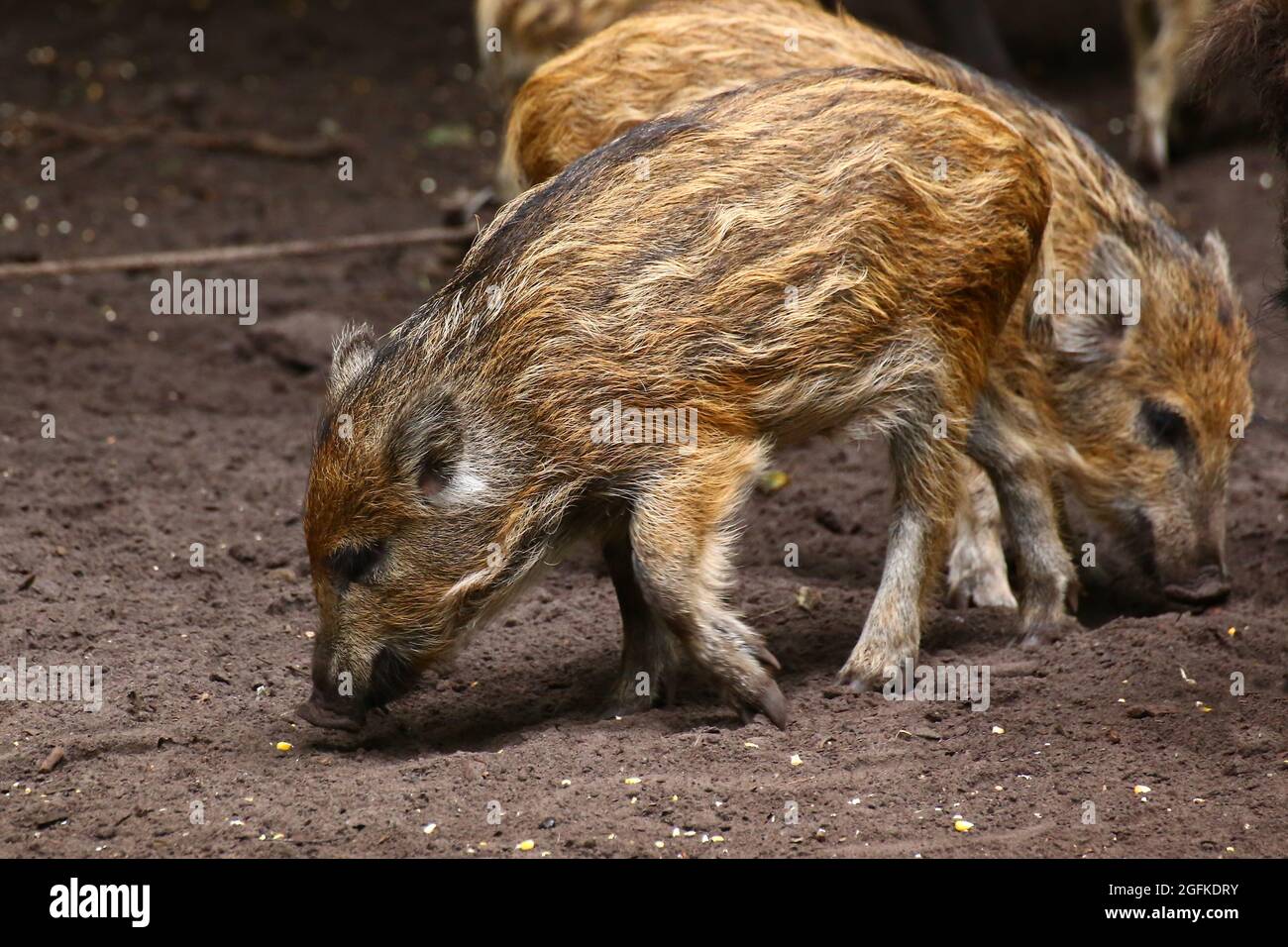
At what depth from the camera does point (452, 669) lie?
5910 mm

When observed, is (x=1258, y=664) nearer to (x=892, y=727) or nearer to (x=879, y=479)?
(x=892, y=727)

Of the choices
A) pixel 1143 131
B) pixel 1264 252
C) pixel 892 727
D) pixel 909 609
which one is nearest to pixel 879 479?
pixel 909 609

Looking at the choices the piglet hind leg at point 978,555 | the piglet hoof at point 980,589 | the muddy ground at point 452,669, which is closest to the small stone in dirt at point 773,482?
the muddy ground at point 452,669

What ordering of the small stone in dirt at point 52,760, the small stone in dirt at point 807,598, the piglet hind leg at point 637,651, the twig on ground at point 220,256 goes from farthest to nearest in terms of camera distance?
the twig on ground at point 220,256, the small stone in dirt at point 807,598, the piglet hind leg at point 637,651, the small stone in dirt at point 52,760

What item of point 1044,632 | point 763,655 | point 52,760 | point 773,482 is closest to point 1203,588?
point 1044,632

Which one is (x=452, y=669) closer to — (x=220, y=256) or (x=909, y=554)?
(x=909, y=554)

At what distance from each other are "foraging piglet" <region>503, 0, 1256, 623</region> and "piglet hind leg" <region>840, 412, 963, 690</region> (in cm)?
75

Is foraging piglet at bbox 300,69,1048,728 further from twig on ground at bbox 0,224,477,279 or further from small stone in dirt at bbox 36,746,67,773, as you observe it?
twig on ground at bbox 0,224,477,279

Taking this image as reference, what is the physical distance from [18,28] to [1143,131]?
8.70m

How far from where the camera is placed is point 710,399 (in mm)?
5148

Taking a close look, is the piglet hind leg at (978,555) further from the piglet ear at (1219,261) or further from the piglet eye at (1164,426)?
the piglet ear at (1219,261)

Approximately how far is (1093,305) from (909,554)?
4.82 feet

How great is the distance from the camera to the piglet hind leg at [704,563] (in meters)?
5.07

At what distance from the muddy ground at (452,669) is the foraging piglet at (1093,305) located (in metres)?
0.44
